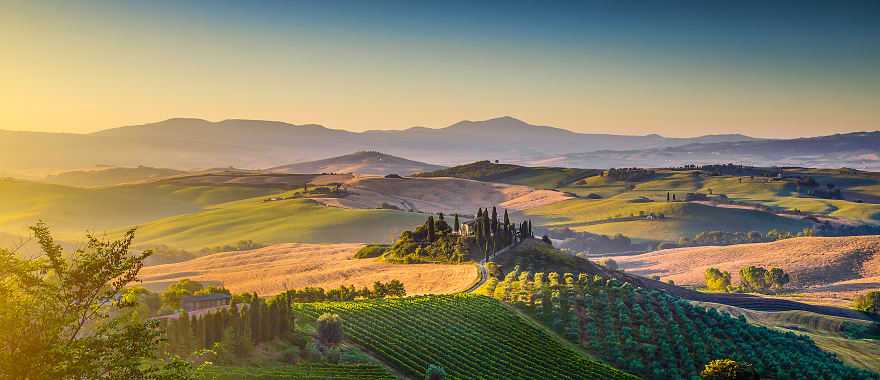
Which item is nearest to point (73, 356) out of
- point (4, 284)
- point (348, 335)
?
point (4, 284)

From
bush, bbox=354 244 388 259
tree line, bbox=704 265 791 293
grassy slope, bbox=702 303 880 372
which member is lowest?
tree line, bbox=704 265 791 293

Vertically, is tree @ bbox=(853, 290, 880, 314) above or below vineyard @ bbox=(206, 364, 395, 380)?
below

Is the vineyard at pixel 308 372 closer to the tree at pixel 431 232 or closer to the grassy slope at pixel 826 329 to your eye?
the grassy slope at pixel 826 329

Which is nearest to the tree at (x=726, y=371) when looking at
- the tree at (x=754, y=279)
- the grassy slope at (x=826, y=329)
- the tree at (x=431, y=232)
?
the grassy slope at (x=826, y=329)

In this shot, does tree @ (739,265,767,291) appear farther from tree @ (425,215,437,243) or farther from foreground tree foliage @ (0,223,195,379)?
foreground tree foliage @ (0,223,195,379)

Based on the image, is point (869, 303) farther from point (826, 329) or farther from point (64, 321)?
point (64, 321)

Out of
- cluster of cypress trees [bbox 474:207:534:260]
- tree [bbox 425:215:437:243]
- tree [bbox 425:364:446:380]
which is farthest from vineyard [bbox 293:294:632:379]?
tree [bbox 425:215:437:243]
